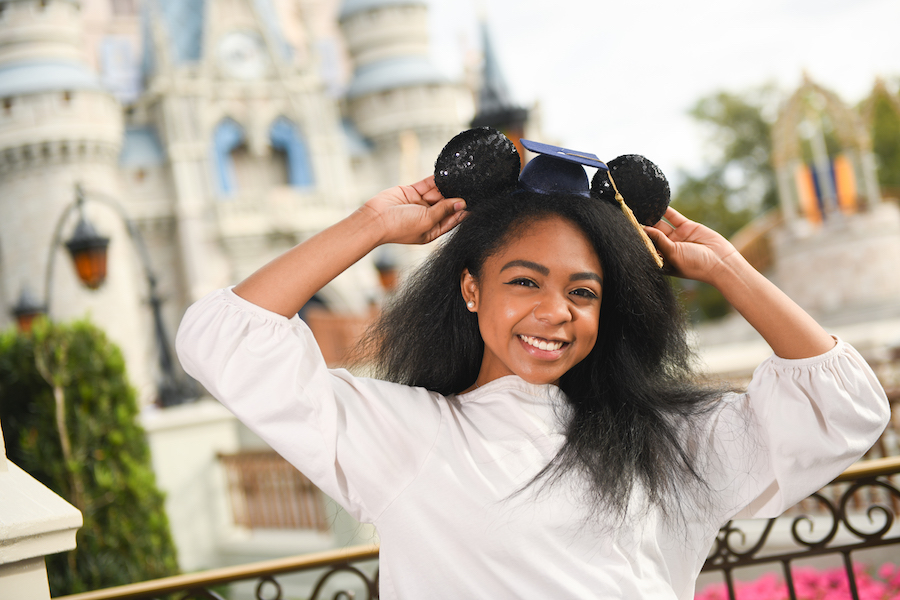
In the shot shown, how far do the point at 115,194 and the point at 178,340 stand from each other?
830 inches

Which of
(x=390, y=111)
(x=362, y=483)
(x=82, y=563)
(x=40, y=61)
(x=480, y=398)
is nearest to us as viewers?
(x=362, y=483)

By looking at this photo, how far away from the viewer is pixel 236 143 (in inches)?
870

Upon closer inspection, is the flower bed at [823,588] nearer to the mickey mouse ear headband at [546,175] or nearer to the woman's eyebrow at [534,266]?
the mickey mouse ear headband at [546,175]

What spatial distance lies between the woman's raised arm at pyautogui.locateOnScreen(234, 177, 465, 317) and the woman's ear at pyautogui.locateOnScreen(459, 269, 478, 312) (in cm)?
16

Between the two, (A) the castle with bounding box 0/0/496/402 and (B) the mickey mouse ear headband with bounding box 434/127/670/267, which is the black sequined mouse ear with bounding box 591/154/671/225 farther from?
(A) the castle with bounding box 0/0/496/402

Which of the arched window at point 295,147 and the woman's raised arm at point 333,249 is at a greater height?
the arched window at point 295,147

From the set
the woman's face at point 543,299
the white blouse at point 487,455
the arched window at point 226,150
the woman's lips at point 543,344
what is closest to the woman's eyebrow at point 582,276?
the woman's face at point 543,299

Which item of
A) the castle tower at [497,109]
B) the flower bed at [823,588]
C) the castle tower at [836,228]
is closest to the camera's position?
the flower bed at [823,588]

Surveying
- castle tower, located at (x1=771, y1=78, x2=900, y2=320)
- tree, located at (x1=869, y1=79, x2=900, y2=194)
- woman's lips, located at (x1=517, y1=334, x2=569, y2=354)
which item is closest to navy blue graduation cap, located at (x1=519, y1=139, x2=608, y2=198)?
woman's lips, located at (x1=517, y1=334, x2=569, y2=354)

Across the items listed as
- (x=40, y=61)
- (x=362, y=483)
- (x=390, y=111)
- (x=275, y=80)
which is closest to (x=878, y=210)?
(x=390, y=111)

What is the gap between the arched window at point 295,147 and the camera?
22562mm

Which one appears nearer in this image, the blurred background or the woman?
the woman

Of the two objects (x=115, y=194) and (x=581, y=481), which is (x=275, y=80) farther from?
(x=581, y=481)

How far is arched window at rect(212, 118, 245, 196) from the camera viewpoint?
21344 millimetres
